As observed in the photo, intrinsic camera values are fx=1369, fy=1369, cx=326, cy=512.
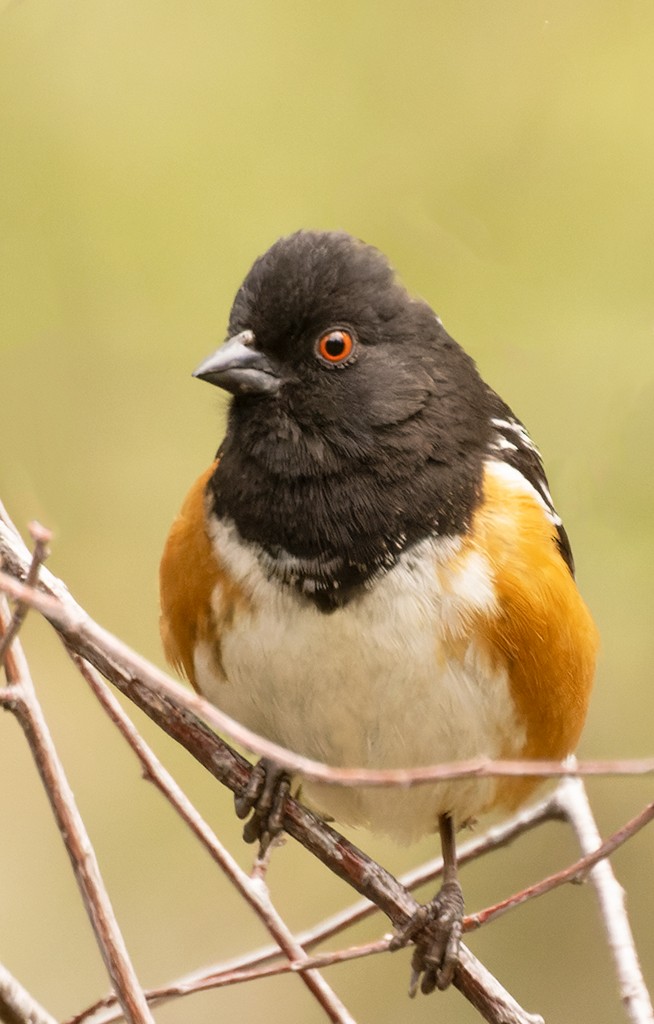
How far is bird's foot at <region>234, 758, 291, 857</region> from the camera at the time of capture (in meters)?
2.33

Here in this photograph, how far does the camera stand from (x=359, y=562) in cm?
233

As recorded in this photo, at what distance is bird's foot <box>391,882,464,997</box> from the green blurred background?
867mm

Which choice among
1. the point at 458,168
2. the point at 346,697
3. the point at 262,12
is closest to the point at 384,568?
the point at 346,697

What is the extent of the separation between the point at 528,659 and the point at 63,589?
2.98ft

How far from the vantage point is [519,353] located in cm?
320

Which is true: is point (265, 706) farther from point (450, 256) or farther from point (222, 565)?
point (450, 256)

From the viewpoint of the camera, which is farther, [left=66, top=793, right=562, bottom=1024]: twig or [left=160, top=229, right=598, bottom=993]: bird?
[left=160, top=229, right=598, bottom=993]: bird

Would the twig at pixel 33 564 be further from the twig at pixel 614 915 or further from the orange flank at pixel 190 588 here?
the orange flank at pixel 190 588

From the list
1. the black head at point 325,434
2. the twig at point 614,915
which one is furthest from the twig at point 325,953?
the black head at point 325,434

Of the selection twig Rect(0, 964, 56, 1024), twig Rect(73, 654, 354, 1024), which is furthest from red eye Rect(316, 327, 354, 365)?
twig Rect(0, 964, 56, 1024)

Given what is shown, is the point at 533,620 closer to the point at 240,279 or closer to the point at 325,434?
the point at 325,434

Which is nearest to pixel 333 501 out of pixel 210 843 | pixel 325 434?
pixel 325 434

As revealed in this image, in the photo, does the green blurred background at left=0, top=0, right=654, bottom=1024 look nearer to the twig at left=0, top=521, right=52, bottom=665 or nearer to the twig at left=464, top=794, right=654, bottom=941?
the twig at left=464, top=794, right=654, bottom=941

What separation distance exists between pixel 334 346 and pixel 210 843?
3.19 feet
